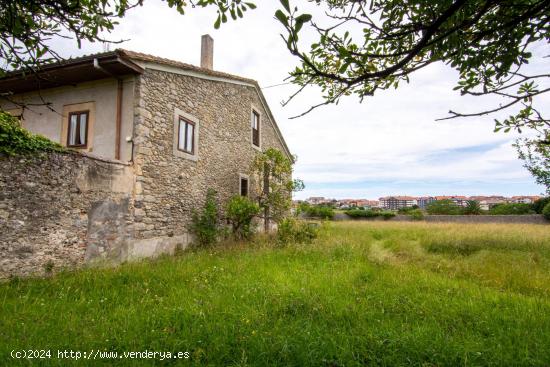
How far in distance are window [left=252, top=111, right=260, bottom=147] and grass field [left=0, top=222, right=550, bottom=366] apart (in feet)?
27.4

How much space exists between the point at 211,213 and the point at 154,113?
12.8ft

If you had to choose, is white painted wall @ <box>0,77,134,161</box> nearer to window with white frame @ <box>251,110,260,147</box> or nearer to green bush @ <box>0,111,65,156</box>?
green bush @ <box>0,111,65,156</box>

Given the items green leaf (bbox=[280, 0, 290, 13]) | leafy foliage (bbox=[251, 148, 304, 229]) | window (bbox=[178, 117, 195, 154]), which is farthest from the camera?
leafy foliage (bbox=[251, 148, 304, 229])

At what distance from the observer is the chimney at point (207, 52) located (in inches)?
Answer: 483

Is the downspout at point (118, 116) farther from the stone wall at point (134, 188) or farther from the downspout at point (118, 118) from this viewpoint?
A: the stone wall at point (134, 188)

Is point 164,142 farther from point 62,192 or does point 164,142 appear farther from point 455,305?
point 455,305

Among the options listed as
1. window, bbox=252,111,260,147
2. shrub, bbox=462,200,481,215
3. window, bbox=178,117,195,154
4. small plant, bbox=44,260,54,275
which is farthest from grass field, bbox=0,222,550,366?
shrub, bbox=462,200,481,215

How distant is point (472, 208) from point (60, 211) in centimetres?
3764

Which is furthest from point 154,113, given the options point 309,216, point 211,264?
point 309,216

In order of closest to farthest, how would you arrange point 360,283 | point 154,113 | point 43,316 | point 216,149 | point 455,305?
point 43,316 < point 455,305 < point 360,283 < point 154,113 < point 216,149

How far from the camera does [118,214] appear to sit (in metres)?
6.90

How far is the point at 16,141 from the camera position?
200 inches

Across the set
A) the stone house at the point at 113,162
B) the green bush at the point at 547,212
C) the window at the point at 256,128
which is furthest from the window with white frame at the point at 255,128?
the green bush at the point at 547,212

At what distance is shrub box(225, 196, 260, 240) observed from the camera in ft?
34.3
